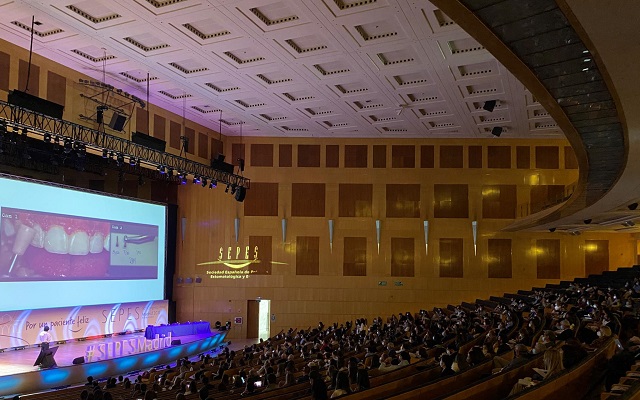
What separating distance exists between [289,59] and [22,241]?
8.15 metres

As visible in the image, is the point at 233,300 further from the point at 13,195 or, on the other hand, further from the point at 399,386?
the point at 399,386

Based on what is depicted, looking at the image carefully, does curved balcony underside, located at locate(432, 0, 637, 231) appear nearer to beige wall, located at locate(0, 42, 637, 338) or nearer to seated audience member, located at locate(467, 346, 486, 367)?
seated audience member, located at locate(467, 346, 486, 367)

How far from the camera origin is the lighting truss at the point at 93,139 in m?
11.6

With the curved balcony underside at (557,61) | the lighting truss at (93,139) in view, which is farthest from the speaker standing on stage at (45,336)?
the curved balcony underside at (557,61)

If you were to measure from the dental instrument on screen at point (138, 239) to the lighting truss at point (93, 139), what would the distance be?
310 cm

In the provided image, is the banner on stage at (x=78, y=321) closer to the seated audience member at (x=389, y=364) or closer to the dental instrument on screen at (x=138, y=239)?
the dental instrument on screen at (x=138, y=239)

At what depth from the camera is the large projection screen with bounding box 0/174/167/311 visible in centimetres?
1427

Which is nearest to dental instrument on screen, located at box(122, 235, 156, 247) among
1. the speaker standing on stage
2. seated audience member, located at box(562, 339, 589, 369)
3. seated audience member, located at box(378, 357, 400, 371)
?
the speaker standing on stage

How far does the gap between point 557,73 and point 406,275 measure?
15.6 m

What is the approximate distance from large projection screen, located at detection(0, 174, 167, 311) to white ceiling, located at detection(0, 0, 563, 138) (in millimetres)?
3494

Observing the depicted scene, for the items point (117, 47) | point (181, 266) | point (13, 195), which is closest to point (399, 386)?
point (117, 47)

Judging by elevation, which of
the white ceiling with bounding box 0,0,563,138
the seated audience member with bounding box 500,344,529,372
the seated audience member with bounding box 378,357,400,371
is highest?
the white ceiling with bounding box 0,0,563,138

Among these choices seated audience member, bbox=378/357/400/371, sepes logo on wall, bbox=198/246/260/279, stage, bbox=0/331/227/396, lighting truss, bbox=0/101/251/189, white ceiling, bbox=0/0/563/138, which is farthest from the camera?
sepes logo on wall, bbox=198/246/260/279

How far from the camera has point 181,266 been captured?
69.7 ft
